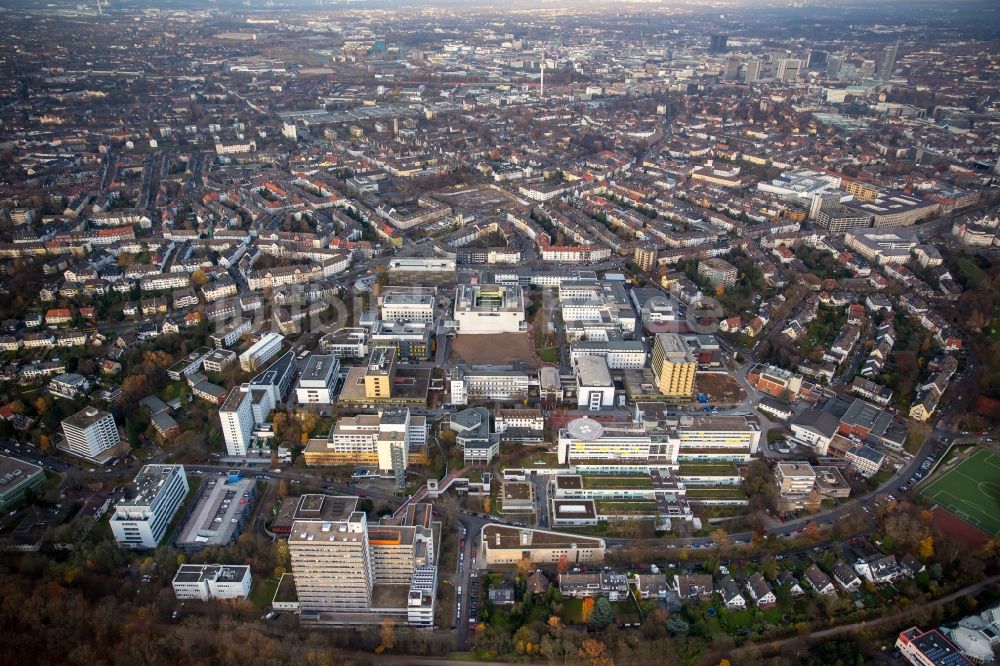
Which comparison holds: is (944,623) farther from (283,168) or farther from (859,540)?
(283,168)

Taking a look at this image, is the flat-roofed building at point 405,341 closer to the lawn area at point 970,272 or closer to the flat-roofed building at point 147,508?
the flat-roofed building at point 147,508

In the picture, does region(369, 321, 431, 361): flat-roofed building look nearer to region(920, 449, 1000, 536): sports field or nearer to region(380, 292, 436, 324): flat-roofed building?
region(380, 292, 436, 324): flat-roofed building

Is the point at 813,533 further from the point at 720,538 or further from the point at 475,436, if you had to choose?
the point at 475,436

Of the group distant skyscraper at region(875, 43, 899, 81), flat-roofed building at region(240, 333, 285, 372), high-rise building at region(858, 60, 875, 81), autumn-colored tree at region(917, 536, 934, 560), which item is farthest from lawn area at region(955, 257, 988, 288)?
high-rise building at region(858, 60, 875, 81)

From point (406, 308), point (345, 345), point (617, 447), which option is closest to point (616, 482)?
point (617, 447)

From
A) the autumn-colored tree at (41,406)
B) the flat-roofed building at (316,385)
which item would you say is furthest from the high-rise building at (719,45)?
the autumn-colored tree at (41,406)
